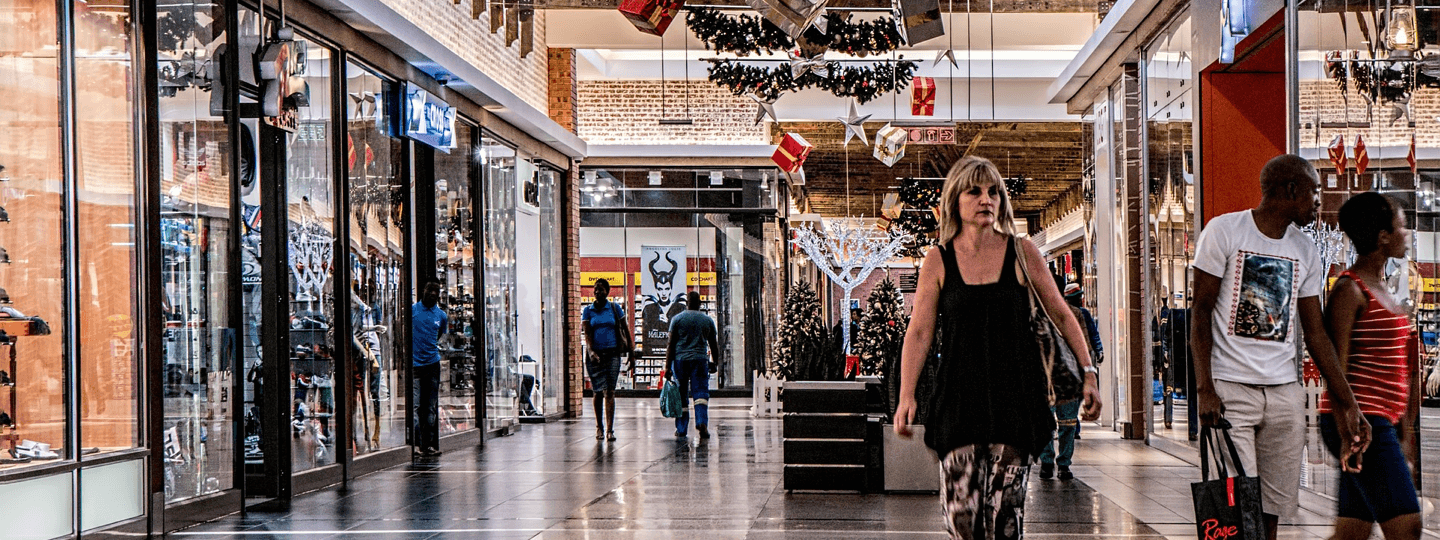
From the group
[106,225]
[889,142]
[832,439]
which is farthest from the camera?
[889,142]

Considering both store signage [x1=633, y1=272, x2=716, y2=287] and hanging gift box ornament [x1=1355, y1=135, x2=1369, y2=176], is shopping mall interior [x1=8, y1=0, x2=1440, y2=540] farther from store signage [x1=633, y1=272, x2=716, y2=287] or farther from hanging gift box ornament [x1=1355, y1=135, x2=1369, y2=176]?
store signage [x1=633, y1=272, x2=716, y2=287]

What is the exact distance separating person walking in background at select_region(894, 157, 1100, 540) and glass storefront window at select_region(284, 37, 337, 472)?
18.9ft

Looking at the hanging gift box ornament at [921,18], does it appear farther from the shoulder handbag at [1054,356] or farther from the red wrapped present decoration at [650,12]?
the shoulder handbag at [1054,356]

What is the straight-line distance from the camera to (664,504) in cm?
761

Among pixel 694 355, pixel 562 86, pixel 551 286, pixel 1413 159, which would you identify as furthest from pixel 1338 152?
pixel 562 86

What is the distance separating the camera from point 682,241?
22031 mm

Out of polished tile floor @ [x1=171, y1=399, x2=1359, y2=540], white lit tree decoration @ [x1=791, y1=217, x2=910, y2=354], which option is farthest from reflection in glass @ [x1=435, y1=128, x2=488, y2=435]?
white lit tree decoration @ [x1=791, y1=217, x2=910, y2=354]

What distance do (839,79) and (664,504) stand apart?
16.4 feet

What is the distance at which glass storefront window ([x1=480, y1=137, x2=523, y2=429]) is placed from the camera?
534 inches

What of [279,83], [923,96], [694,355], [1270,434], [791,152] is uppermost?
[923,96]

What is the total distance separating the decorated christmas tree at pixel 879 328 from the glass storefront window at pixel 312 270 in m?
3.52

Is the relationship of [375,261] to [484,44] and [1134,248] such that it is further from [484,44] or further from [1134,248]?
[1134,248]

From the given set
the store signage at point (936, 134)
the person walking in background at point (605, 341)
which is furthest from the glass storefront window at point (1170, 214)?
the person walking in background at point (605, 341)

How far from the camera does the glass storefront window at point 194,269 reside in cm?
714
